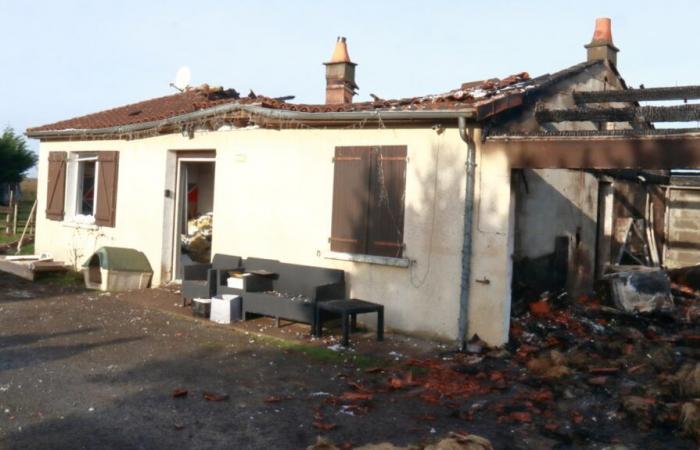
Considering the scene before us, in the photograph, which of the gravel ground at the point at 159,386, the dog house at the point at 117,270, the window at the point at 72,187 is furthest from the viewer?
the window at the point at 72,187

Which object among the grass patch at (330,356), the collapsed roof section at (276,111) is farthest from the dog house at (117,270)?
the grass patch at (330,356)

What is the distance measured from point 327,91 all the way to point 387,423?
26.0ft

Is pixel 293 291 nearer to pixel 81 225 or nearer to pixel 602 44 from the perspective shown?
pixel 81 225

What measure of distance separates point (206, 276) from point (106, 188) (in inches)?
136

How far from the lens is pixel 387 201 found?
340 inches

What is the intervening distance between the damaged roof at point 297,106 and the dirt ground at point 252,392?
9.16 ft

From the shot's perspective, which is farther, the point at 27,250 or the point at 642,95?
the point at 27,250

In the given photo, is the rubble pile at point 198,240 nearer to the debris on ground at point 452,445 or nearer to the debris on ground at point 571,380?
the debris on ground at point 571,380

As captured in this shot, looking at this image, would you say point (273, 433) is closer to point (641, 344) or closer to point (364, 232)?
point (364, 232)

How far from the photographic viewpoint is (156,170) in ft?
38.4

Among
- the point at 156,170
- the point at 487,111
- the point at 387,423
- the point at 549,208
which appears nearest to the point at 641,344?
the point at 549,208

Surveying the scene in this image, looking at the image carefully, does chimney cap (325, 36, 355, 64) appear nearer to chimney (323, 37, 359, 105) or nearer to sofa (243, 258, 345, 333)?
chimney (323, 37, 359, 105)

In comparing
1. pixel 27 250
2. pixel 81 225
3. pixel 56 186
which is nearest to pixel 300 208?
pixel 81 225

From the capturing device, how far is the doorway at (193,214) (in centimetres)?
1174
